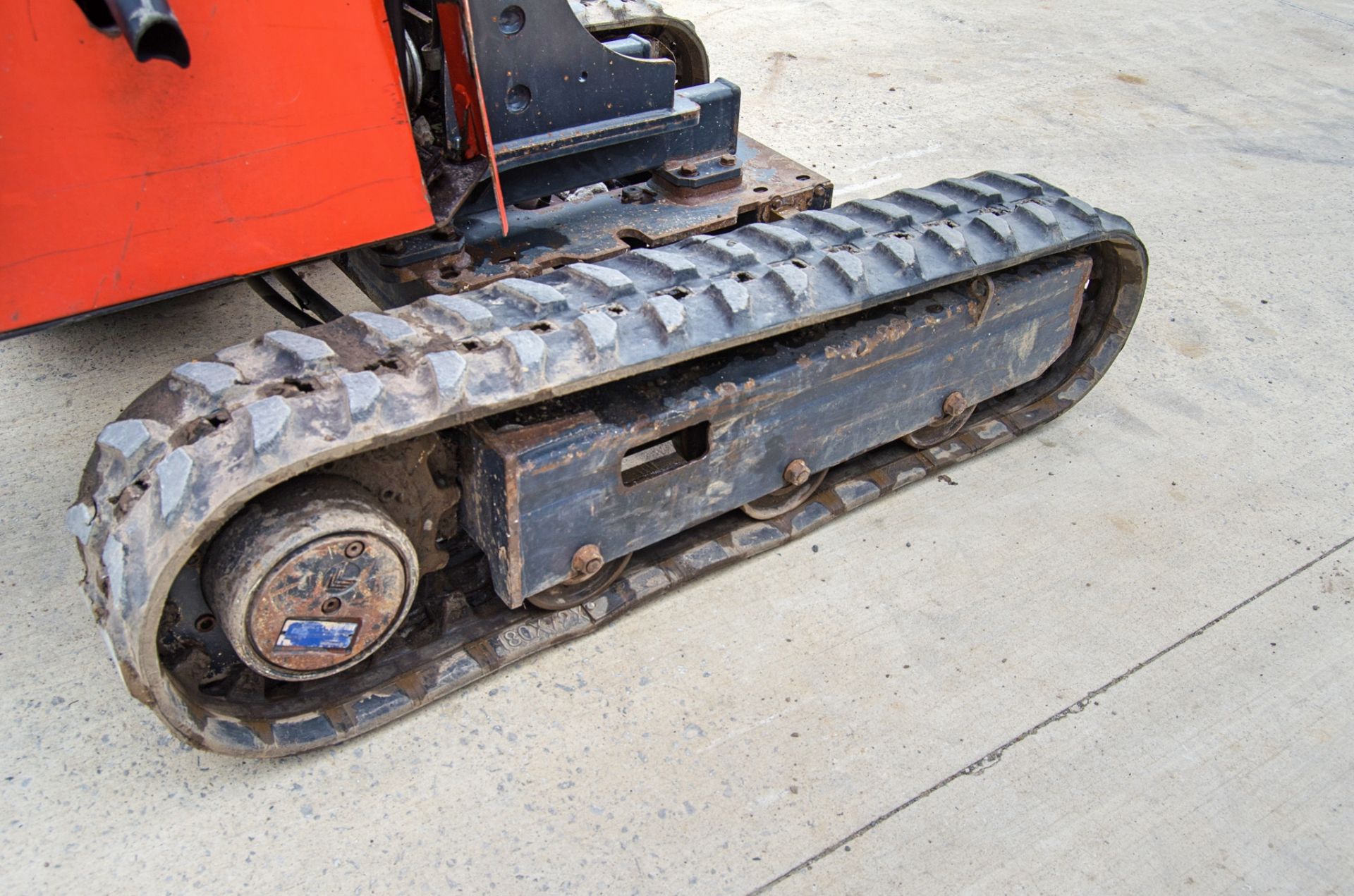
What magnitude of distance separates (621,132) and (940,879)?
6.33 feet

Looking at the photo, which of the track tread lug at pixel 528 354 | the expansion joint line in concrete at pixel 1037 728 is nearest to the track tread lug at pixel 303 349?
the track tread lug at pixel 528 354

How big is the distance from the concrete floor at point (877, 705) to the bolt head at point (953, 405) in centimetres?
27

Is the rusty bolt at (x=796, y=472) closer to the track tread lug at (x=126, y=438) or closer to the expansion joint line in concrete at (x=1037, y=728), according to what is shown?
the expansion joint line in concrete at (x=1037, y=728)

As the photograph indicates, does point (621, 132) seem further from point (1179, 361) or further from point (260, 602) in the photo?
point (1179, 361)

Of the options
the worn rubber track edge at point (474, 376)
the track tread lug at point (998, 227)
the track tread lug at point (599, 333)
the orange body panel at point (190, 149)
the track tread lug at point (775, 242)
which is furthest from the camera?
the track tread lug at point (998, 227)

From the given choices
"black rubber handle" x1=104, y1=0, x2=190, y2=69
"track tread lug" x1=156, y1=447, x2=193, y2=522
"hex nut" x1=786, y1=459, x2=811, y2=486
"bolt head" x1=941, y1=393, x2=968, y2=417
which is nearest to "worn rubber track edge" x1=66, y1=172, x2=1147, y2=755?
"track tread lug" x1=156, y1=447, x2=193, y2=522

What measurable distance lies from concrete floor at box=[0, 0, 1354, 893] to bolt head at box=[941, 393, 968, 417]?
27 centimetres

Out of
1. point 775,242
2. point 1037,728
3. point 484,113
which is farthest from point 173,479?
point 1037,728

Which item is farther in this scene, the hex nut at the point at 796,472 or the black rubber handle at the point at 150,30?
the hex nut at the point at 796,472

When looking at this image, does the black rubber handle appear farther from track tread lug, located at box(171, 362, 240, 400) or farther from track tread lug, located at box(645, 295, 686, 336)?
track tread lug, located at box(645, 295, 686, 336)

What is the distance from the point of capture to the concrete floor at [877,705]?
219 centimetres

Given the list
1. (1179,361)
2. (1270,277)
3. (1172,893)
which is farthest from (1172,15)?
(1172,893)

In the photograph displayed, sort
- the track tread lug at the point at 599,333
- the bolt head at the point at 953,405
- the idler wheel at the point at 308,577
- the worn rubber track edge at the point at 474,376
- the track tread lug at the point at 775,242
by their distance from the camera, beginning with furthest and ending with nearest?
the bolt head at the point at 953,405
the track tread lug at the point at 775,242
the track tread lug at the point at 599,333
the idler wheel at the point at 308,577
the worn rubber track edge at the point at 474,376

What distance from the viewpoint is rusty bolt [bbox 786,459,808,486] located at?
2.72 meters
